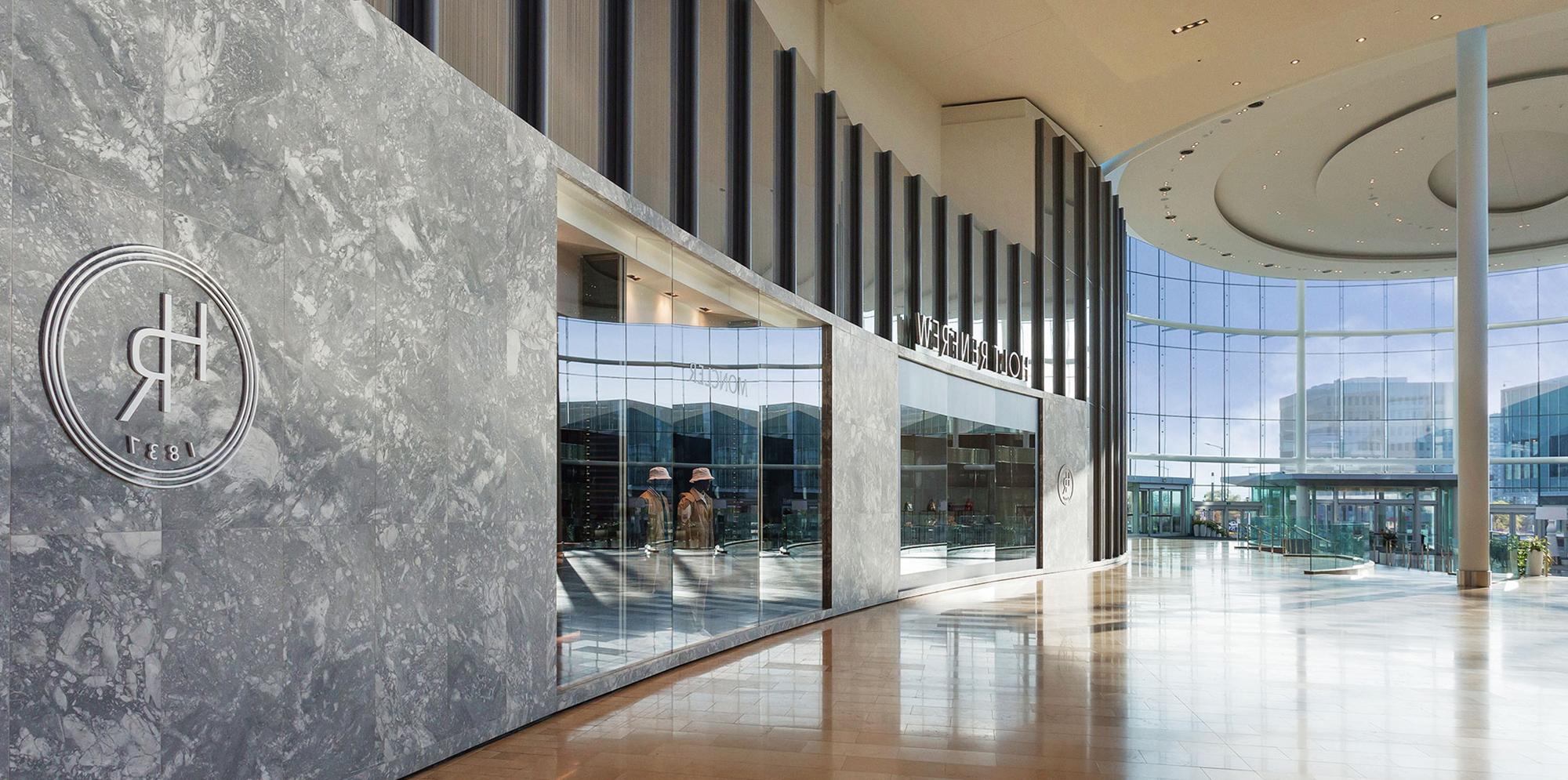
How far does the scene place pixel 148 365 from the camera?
3861mm

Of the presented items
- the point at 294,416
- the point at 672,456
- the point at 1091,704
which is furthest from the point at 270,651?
the point at 1091,704

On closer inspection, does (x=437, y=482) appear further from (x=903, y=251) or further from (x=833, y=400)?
(x=903, y=251)

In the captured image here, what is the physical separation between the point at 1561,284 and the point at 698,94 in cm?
4487

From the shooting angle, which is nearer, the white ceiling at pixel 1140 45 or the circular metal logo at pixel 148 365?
the circular metal logo at pixel 148 365

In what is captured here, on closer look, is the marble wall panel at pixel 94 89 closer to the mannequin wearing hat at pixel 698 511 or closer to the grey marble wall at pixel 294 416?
the grey marble wall at pixel 294 416

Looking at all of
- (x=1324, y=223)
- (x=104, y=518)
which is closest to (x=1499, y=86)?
(x=1324, y=223)

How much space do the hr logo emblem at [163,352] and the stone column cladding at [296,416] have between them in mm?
122

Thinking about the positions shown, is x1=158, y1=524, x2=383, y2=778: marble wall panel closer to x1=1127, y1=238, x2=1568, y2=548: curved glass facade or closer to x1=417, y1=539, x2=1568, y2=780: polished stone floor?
x1=417, y1=539, x2=1568, y2=780: polished stone floor

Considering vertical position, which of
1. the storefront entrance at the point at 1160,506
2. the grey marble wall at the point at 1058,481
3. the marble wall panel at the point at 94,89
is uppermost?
the marble wall panel at the point at 94,89

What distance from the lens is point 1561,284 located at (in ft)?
138

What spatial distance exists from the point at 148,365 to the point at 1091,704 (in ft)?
20.2

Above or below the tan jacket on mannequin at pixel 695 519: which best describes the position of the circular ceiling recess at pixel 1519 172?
above

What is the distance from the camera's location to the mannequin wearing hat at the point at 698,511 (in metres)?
9.02

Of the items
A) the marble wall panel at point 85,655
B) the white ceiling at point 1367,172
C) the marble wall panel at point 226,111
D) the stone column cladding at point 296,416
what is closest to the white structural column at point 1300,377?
the white ceiling at point 1367,172
